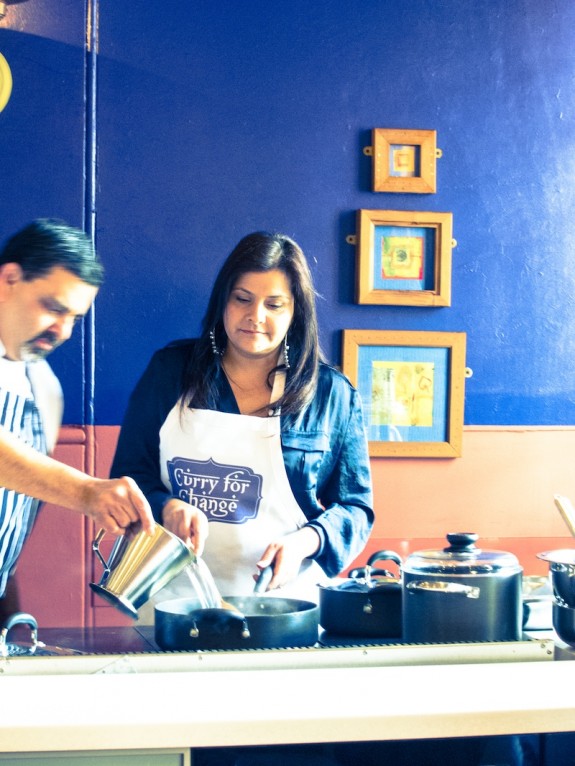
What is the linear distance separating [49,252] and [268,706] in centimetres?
150

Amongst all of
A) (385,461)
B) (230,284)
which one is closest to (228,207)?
(230,284)

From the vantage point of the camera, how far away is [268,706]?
118cm

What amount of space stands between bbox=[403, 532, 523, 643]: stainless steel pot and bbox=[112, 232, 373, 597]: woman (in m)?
0.72

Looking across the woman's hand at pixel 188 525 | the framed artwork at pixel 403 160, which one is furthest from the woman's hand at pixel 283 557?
the framed artwork at pixel 403 160

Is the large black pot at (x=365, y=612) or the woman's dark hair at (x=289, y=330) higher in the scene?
the woman's dark hair at (x=289, y=330)

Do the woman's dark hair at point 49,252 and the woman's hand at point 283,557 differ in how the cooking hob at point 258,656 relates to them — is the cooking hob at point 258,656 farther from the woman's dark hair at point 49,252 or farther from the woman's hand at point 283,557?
the woman's dark hair at point 49,252

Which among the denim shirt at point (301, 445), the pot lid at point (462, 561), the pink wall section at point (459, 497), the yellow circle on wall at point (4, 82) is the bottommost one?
the pink wall section at point (459, 497)

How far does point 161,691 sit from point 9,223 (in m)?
1.91

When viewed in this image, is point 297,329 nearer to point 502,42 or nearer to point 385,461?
point 385,461

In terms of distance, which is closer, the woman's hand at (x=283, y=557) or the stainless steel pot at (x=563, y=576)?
the stainless steel pot at (x=563, y=576)

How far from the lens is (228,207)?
2930 millimetres

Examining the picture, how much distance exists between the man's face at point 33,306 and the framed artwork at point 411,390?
989mm

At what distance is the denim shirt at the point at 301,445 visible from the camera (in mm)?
2244

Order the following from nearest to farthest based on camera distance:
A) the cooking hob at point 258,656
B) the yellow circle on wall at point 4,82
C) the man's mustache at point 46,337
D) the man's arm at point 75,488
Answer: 1. the cooking hob at point 258,656
2. the man's arm at point 75,488
3. the man's mustache at point 46,337
4. the yellow circle on wall at point 4,82
